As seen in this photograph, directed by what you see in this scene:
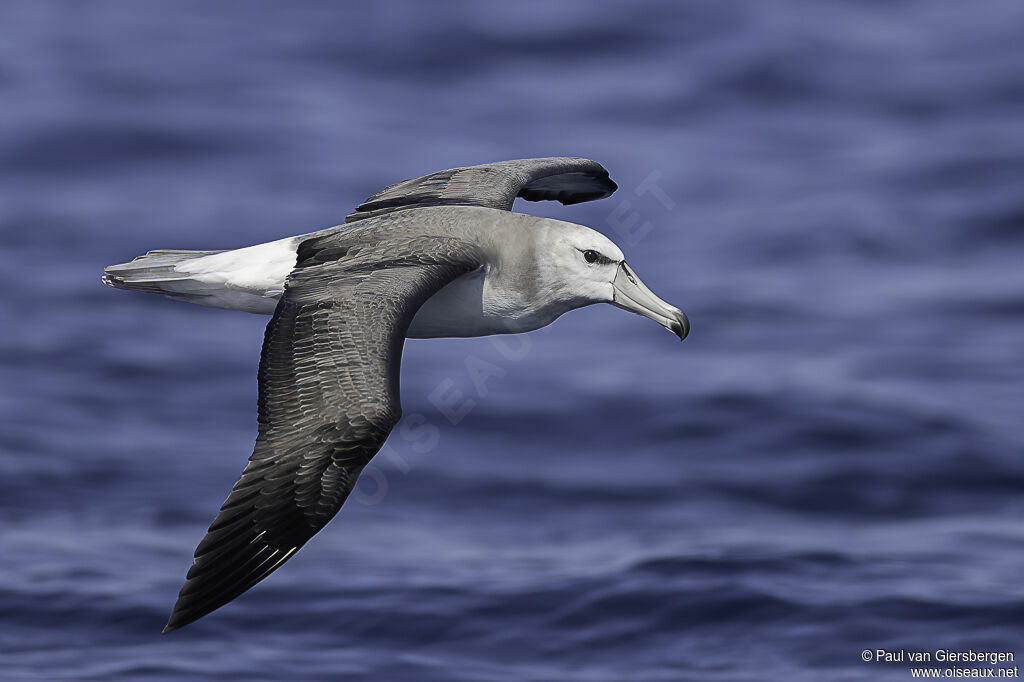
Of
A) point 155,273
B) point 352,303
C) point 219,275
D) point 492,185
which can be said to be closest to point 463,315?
point 352,303

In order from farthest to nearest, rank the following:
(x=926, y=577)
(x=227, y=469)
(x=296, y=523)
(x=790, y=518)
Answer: (x=227, y=469) < (x=790, y=518) < (x=926, y=577) < (x=296, y=523)

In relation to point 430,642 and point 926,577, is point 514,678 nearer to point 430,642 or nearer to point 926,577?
point 430,642

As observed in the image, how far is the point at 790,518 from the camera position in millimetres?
19219

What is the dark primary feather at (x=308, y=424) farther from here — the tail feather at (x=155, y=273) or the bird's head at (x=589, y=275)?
the tail feather at (x=155, y=273)

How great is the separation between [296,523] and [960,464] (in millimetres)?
13960

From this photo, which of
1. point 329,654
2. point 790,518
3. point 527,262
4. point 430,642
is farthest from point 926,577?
point 527,262

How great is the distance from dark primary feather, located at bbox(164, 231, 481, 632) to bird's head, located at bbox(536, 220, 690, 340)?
0.99 m

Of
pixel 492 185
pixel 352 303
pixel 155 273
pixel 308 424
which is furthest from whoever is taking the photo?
pixel 492 185

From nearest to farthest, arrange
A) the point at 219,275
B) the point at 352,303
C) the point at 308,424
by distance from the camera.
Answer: the point at 308,424 → the point at 352,303 → the point at 219,275

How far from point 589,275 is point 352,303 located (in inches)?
68.5

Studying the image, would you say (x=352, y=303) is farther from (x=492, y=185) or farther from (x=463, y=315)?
(x=492, y=185)

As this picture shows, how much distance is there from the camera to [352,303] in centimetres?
906

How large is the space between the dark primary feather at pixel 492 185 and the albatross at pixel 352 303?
2cm

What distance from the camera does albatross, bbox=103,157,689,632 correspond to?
332 inches
